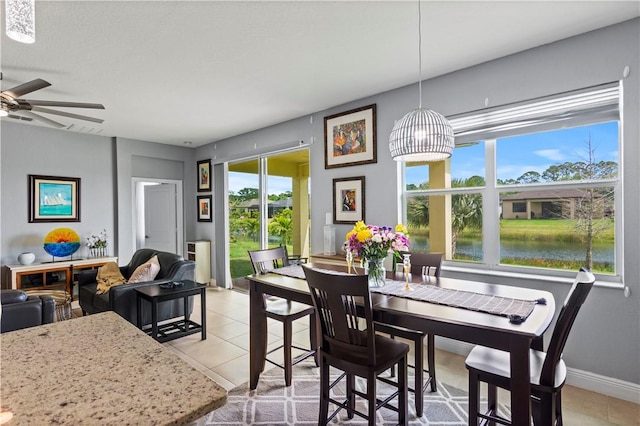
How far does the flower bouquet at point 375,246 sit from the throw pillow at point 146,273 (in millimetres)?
2682

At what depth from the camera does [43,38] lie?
8.04 feet

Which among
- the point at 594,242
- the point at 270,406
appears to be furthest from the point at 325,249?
the point at 594,242

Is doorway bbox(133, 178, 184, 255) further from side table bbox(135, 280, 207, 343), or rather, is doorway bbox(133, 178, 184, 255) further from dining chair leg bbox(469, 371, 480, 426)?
dining chair leg bbox(469, 371, 480, 426)

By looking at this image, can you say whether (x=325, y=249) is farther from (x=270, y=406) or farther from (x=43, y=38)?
(x=43, y=38)

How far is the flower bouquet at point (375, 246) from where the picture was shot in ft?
7.17

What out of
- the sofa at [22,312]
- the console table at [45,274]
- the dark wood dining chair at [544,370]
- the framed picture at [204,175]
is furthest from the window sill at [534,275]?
the console table at [45,274]

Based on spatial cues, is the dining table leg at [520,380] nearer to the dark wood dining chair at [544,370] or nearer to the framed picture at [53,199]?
the dark wood dining chair at [544,370]

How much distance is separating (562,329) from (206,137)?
18.0ft

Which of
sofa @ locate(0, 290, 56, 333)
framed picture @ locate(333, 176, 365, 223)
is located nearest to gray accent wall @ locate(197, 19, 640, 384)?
framed picture @ locate(333, 176, 365, 223)

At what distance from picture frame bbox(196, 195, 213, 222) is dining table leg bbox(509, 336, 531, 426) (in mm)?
5454

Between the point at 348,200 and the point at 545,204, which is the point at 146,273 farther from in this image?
the point at 545,204

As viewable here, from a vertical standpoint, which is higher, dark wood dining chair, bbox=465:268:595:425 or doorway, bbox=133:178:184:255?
doorway, bbox=133:178:184:255

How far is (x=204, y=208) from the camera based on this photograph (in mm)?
6258

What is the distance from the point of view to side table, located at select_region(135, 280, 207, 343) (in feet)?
10.8
